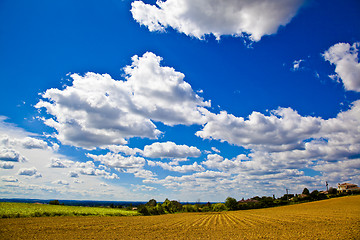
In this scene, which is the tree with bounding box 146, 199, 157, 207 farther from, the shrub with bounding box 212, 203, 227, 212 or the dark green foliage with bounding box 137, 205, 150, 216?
the dark green foliage with bounding box 137, 205, 150, 216

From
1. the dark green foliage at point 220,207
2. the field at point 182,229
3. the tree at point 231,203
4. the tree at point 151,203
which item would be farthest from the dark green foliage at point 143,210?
the field at point 182,229

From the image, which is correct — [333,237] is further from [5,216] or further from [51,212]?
[51,212]

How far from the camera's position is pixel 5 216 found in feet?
128

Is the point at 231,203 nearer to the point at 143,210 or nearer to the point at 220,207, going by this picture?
the point at 220,207

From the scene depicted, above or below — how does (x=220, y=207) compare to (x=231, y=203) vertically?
below

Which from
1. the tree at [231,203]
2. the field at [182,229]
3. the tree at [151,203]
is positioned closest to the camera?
the field at [182,229]

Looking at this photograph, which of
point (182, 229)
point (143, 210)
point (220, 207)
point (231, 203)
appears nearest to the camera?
point (182, 229)

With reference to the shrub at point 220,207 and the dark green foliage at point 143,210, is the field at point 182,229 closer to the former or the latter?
the dark green foliage at point 143,210

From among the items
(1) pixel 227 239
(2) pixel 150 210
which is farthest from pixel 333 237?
(2) pixel 150 210

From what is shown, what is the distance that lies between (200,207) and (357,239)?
117523 mm

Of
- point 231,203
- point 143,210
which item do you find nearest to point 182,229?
point 143,210

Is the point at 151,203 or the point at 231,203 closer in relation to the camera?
the point at 231,203

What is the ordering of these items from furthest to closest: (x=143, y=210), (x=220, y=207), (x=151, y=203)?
(x=151, y=203) → (x=220, y=207) → (x=143, y=210)

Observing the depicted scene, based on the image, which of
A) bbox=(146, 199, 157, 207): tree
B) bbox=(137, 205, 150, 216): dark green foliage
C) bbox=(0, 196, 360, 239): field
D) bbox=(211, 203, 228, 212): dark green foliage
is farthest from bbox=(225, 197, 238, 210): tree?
bbox=(0, 196, 360, 239): field
